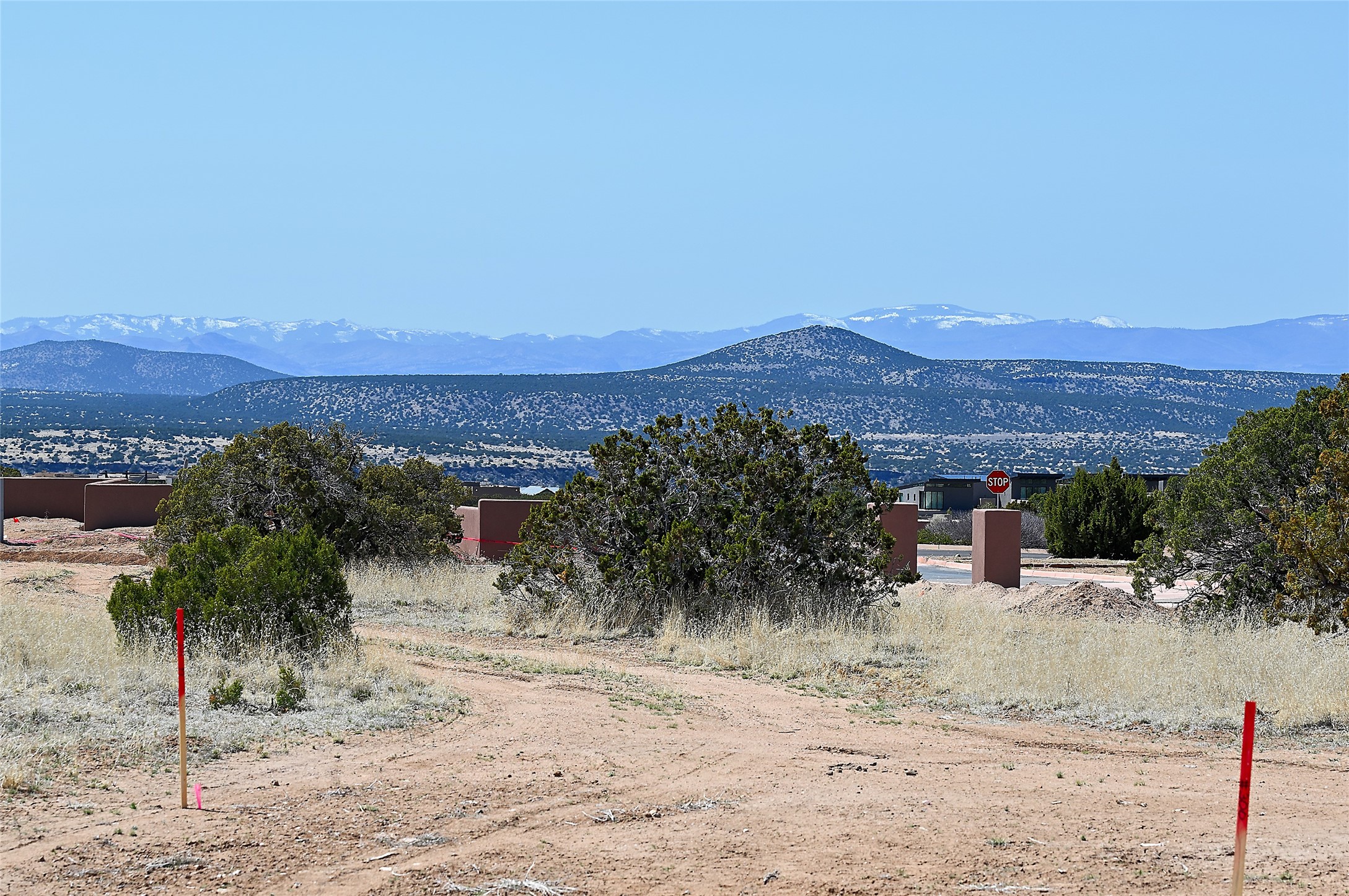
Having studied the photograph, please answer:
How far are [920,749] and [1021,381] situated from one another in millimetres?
180346

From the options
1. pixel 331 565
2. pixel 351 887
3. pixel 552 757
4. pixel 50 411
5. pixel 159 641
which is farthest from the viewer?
pixel 50 411

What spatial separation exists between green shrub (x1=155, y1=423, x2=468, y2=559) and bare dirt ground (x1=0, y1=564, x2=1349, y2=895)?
13.0 metres

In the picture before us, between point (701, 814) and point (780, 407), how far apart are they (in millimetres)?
132897

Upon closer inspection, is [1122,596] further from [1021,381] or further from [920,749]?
[1021,381]

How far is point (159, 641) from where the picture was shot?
1283cm

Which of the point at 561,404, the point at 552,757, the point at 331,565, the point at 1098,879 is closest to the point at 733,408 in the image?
the point at 331,565

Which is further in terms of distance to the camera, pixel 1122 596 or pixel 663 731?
pixel 1122 596

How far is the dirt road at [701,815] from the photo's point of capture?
6.71 metres

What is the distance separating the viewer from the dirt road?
671 cm

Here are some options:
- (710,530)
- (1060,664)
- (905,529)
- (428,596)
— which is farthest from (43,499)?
(1060,664)

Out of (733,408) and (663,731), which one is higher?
(733,408)

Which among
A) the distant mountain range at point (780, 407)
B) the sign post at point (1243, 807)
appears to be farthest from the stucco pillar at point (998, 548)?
the distant mountain range at point (780, 407)

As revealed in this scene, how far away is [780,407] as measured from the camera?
460 feet

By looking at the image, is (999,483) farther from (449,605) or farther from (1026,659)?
(1026,659)
